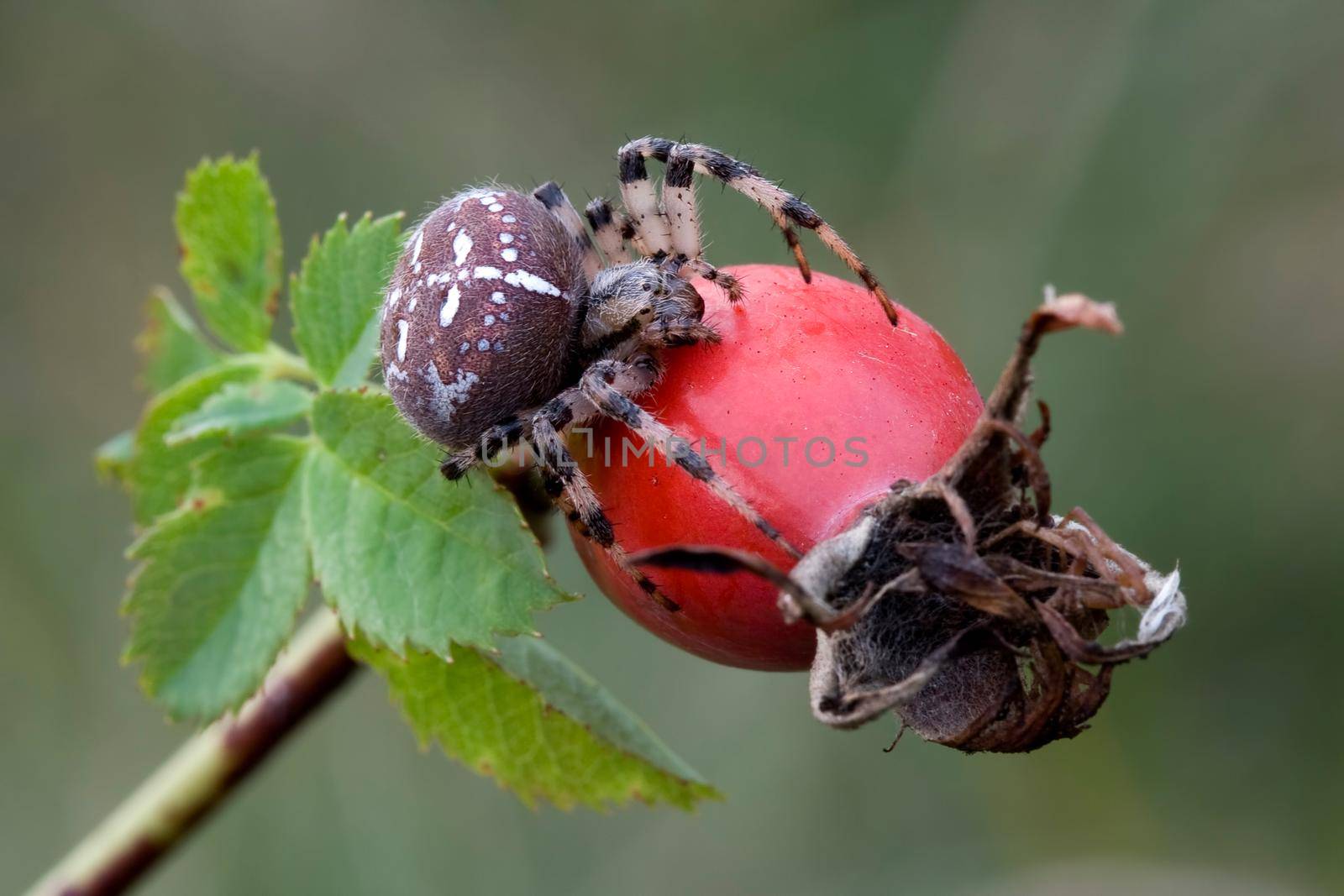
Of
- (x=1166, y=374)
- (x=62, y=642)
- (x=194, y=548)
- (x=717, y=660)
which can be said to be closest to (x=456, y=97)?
(x=62, y=642)

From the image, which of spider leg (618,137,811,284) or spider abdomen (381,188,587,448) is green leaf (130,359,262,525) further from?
spider leg (618,137,811,284)

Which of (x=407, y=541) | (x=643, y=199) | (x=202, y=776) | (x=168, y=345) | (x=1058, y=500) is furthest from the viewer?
(x=1058, y=500)

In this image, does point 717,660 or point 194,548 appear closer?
point 717,660

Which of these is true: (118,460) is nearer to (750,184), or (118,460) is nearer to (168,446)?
(168,446)

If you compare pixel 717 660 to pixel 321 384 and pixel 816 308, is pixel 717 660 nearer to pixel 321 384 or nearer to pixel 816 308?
pixel 816 308

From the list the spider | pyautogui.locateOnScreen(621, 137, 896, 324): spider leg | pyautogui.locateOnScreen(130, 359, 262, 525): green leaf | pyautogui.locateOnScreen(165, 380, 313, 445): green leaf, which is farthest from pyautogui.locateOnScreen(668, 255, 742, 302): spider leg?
pyautogui.locateOnScreen(130, 359, 262, 525): green leaf

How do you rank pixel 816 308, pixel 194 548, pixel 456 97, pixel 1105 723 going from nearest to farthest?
pixel 816 308 < pixel 194 548 < pixel 1105 723 < pixel 456 97

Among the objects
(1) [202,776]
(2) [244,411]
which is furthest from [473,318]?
(1) [202,776]

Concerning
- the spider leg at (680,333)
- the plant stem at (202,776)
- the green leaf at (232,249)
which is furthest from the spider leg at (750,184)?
the plant stem at (202,776)
